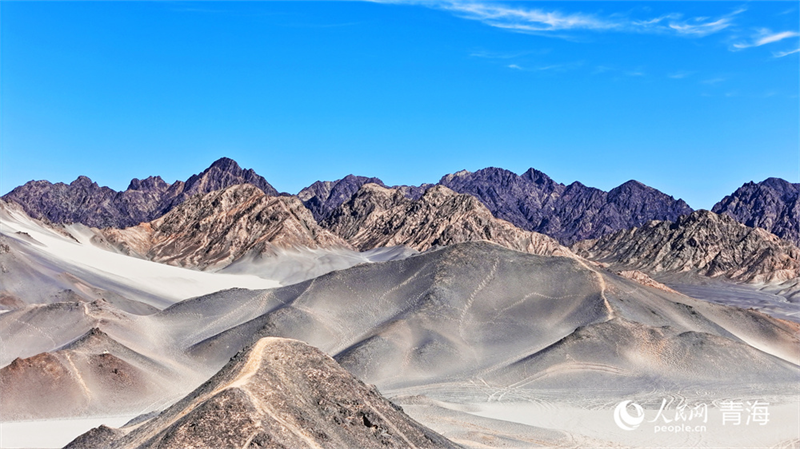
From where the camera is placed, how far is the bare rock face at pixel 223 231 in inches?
5738

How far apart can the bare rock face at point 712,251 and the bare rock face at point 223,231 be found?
238 ft

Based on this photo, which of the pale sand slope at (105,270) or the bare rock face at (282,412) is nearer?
the bare rock face at (282,412)

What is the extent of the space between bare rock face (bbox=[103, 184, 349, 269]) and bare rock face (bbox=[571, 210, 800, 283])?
72524mm

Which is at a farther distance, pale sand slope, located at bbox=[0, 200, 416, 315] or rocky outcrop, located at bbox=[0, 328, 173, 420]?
pale sand slope, located at bbox=[0, 200, 416, 315]

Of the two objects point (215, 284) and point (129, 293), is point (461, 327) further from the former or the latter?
point (215, 284)

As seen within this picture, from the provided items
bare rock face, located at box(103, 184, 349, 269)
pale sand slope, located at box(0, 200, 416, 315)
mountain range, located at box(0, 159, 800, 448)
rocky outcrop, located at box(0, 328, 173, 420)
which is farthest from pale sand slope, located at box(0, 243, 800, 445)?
bare rock face, located at box(103, 184, 349, 269)

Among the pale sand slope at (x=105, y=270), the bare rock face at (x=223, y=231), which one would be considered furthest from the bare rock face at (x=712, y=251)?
the bare rock face at (x=223, y=231)

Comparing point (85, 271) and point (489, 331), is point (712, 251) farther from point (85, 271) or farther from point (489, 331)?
point (489, 331)

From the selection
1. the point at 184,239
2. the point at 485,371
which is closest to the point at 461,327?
the point at 485,371

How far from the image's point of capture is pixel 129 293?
89938 mm

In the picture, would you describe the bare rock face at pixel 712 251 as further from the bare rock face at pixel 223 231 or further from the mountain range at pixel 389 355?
the mountain range at pixel 389 355

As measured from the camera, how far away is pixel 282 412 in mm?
19750

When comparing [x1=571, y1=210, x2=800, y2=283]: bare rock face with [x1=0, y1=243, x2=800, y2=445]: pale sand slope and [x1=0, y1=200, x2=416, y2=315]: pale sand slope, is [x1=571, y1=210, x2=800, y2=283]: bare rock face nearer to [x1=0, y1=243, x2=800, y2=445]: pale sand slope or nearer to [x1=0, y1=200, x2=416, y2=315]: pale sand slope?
[x1=0, y1=200, x2=416, y2=315]: pale sand slope

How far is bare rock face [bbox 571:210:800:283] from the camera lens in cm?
16288
